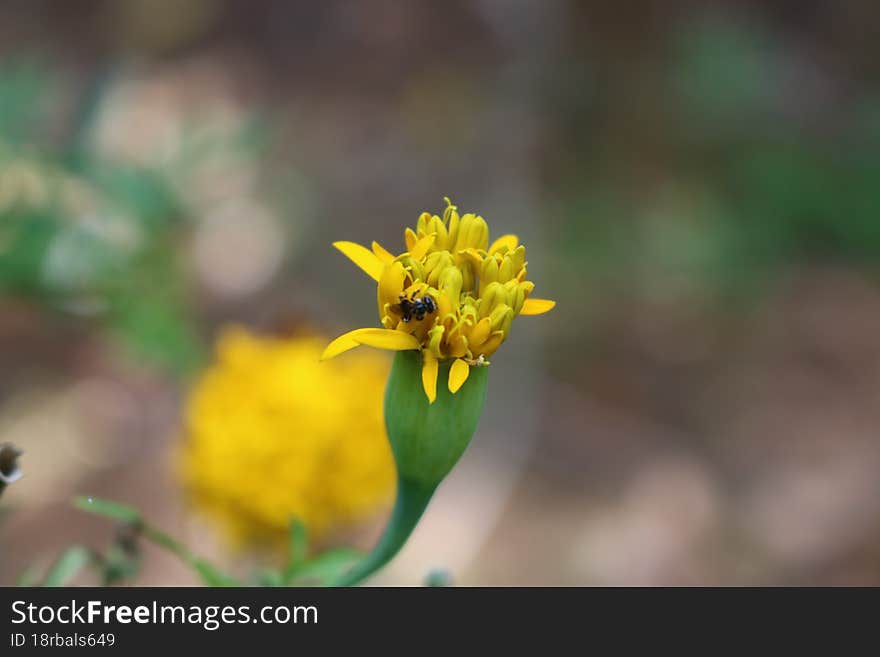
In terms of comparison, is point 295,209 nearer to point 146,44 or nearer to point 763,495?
point 146,44

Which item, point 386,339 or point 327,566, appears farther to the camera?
point 327,566

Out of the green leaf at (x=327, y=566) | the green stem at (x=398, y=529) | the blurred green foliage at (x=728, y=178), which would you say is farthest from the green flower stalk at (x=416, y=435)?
the blurred green foliage at (x=728, y=178)

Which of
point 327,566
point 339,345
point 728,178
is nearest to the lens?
point 339,345

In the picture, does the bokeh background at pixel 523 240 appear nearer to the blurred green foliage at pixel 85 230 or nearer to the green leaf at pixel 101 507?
the blurred green foliage at pixel 85 230

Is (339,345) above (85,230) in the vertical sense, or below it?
below

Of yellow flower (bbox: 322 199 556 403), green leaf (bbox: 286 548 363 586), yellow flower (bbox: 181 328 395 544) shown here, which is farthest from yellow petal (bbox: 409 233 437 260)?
A: yellow flower (bbox: 181 328 395 544)

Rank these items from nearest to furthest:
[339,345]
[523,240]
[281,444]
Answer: [339,345]
[281,444]
[523,240]

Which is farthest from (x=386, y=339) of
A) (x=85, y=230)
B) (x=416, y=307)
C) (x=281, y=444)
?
(x=85, y=230)

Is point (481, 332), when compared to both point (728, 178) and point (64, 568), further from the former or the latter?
point (728, 178)
